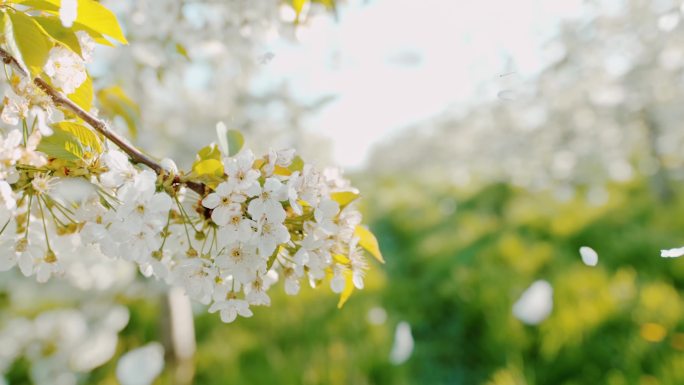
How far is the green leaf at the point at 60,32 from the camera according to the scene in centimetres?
75

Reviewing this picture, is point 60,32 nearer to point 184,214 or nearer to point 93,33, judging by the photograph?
point 93,33

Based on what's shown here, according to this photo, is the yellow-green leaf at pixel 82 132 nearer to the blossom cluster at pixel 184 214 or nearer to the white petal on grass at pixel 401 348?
the blossom cluster at pixel 184 214

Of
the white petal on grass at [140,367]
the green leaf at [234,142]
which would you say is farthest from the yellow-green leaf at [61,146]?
the white petal on grass at [140,367]

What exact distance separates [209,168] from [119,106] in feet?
2.14

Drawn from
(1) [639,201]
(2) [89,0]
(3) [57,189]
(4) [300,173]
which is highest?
(2) [89,0]

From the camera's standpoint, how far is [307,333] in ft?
11.6

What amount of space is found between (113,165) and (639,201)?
6.75 m

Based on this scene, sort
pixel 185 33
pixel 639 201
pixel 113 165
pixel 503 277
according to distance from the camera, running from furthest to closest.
Answer: pixel 639 201 < pixel 503 277 < pixel 185 33 < pixel 113 165

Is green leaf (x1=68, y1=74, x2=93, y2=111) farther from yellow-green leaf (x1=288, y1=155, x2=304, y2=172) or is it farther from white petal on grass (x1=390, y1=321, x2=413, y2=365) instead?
white petal on grass (x1=390, y1=321, x2=413, y2=365)

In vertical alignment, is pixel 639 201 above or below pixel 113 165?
below

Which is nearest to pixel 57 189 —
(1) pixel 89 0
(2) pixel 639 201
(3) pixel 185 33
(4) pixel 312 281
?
(1) pixel 89 0

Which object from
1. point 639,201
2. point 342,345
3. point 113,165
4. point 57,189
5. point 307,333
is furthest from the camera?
point 639,201

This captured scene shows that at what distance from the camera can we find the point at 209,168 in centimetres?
79

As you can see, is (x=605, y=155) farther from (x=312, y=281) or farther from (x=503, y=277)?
(x=312, y=281)
